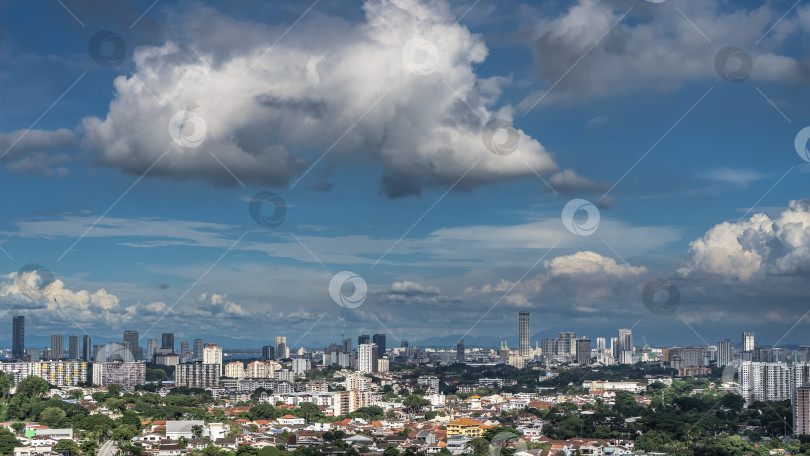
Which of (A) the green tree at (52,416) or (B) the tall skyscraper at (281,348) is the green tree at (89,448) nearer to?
(A) the green tree at (52,416)

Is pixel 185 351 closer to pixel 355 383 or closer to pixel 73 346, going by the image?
pixel 73 346

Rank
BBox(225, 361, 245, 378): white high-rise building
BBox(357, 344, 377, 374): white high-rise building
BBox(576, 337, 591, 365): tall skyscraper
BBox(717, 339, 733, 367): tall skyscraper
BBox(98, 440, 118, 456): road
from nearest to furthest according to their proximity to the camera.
→ BBox(98, 440, 118, 456): road < BBox(225, 361, 245, 378): white high-rise building < BBox(357, 344, 377, 374): white high-rise building < BBox(717, 339, 733, 367): tall skyscraper < BBox(576, 337, 591, 365): tall skyscraper

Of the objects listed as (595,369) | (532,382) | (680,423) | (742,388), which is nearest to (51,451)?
(680,423)

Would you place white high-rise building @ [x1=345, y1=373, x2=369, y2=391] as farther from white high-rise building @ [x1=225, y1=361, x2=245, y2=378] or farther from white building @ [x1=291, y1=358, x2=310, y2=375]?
white building @ [x1=291, y1=358, x2=310, y2=375]

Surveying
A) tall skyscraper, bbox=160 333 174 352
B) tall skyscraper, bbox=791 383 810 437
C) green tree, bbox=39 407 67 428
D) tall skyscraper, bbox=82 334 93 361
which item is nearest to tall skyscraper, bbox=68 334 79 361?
tall skyscraper, bbox=82 334 93 361

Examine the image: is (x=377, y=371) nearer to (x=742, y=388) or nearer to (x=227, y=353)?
(x=742, y=388)

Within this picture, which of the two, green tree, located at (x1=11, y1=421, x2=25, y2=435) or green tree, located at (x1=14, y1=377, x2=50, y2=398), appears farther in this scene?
green tree, located at (x1=14, y1=377, x2=50, y2=398)

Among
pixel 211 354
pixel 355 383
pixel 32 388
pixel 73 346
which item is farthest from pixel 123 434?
pixel 73 346
